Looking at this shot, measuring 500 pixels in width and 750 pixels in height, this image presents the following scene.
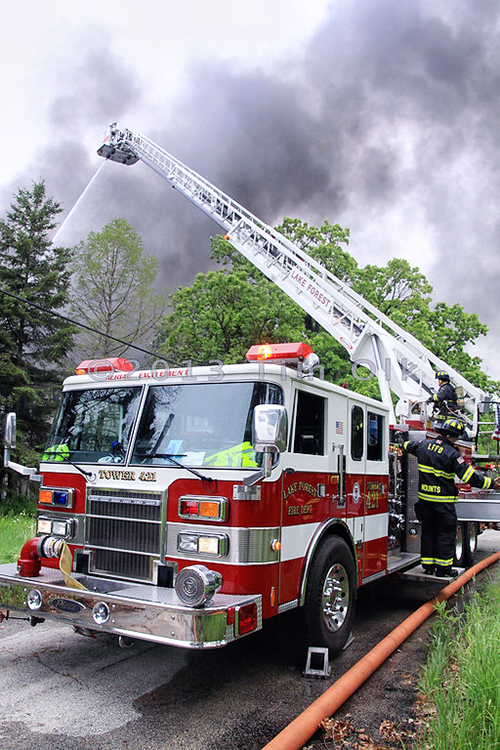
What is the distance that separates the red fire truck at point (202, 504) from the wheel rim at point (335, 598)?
1cm

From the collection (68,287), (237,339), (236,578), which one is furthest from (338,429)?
(237,339)

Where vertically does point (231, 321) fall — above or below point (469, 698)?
above

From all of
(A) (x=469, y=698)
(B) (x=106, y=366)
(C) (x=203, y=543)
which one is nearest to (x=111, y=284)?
(B) (x=106, y=366)

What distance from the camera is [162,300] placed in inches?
806

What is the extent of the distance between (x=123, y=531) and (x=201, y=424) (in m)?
0.94

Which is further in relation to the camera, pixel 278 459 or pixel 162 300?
pixel 162 300

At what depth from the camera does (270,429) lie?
340 cm

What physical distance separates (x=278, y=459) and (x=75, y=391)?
2.06m

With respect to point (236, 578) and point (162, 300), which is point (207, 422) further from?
point (162, 300)

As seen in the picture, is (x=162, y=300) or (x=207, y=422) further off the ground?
(x=162, y=300)

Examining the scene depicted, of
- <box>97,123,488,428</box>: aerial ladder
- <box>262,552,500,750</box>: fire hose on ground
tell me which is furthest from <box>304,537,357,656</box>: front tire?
<box>97,123,488,428</box>: aerial ladder

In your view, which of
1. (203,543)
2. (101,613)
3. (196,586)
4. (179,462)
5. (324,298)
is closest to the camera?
(196,586)

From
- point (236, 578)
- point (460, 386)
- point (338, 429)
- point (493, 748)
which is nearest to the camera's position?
point (493, 748)

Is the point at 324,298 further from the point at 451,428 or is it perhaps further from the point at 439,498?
the point at 439,498
